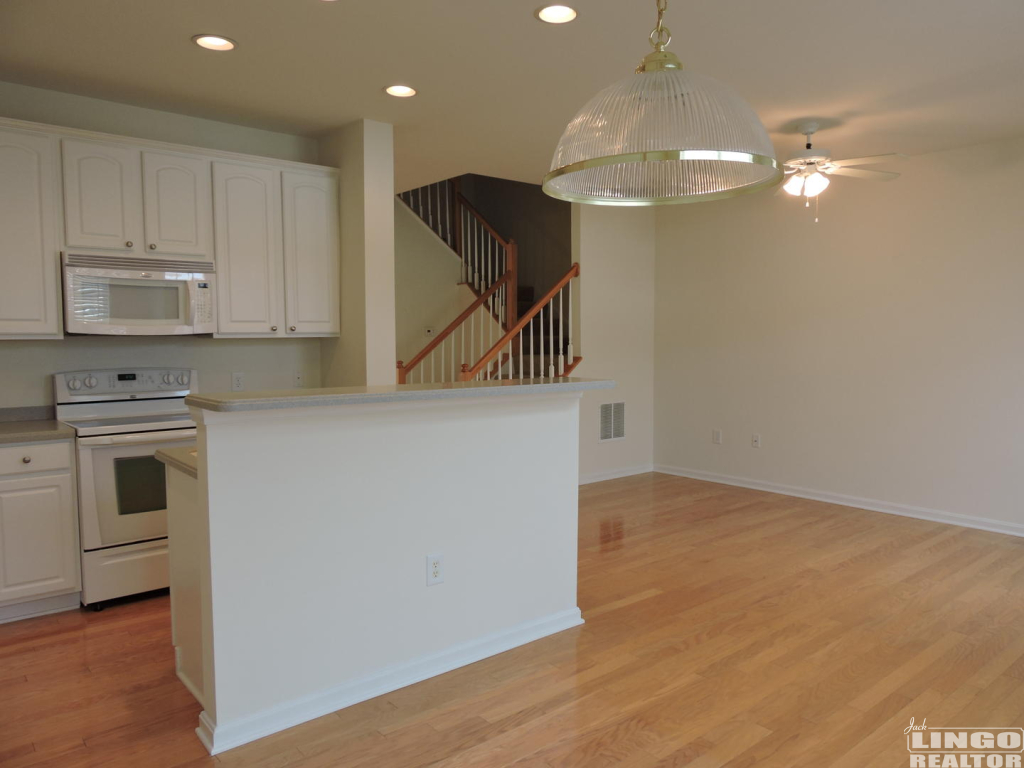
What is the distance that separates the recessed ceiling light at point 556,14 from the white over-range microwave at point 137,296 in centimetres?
227

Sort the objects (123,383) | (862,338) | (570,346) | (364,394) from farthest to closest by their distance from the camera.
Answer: (570,346), (862,338), (123,383), (364,394)

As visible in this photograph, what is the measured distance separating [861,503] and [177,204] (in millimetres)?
5123

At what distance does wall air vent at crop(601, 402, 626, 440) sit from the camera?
6.45 meters

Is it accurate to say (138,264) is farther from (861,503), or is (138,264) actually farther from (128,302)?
(861,503)

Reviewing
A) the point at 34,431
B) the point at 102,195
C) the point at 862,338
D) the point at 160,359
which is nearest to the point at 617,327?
the point at 862,338

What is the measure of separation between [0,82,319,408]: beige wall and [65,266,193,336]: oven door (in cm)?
29

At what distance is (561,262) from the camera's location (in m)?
7.90

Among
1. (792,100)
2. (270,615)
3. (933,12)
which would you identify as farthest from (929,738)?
(792,100)

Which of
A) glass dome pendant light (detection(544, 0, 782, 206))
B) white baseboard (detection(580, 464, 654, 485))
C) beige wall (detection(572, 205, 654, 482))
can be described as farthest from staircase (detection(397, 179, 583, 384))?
glass dome pendant light (detection(544, 0, 782, 206))

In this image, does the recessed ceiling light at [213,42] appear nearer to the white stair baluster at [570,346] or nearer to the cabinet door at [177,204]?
the cabinet door at [177,204]

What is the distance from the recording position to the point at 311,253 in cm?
436

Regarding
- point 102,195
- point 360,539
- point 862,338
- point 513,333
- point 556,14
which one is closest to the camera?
point 360,539

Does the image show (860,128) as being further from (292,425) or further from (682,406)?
(292,425)

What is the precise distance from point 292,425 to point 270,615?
2.10 feet
